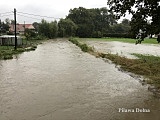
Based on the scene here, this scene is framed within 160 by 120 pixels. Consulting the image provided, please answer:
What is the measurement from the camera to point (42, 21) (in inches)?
3406

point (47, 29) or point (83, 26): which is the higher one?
point (83, 26)

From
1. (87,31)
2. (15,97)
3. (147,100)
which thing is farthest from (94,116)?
(87,31)

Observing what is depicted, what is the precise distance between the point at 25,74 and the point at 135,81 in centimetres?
799

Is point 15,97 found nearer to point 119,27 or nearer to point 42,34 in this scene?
point 42,34

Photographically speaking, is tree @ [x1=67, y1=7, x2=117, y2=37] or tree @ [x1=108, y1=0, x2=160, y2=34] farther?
tree @ [x1=67, y1=7, x2=117, y2=37]

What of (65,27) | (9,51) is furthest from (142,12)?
(65,27)

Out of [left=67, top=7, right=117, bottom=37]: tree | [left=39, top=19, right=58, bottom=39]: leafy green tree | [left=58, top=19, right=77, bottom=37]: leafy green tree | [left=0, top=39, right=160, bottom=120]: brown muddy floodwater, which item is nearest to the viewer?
[left=0, top=39, right=160, bottom=120]: brown muddy floodwater

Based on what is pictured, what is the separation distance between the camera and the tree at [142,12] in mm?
17391

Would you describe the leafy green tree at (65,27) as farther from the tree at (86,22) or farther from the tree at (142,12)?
the tree at (142,12)

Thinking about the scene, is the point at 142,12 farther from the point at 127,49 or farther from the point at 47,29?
the point at 47,29

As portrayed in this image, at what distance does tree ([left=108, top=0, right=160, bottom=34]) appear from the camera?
17391mm

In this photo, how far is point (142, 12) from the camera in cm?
1750

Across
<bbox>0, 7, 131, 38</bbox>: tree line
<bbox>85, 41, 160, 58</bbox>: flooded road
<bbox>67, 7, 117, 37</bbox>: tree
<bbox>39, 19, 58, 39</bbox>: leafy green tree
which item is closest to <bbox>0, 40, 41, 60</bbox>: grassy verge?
<bbox>85, 41, 160, 58</bbox>: flooded road

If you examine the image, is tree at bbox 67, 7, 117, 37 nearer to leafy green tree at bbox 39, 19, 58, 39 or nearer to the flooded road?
leafy green tree at bbox 39, 19, 58, 39
